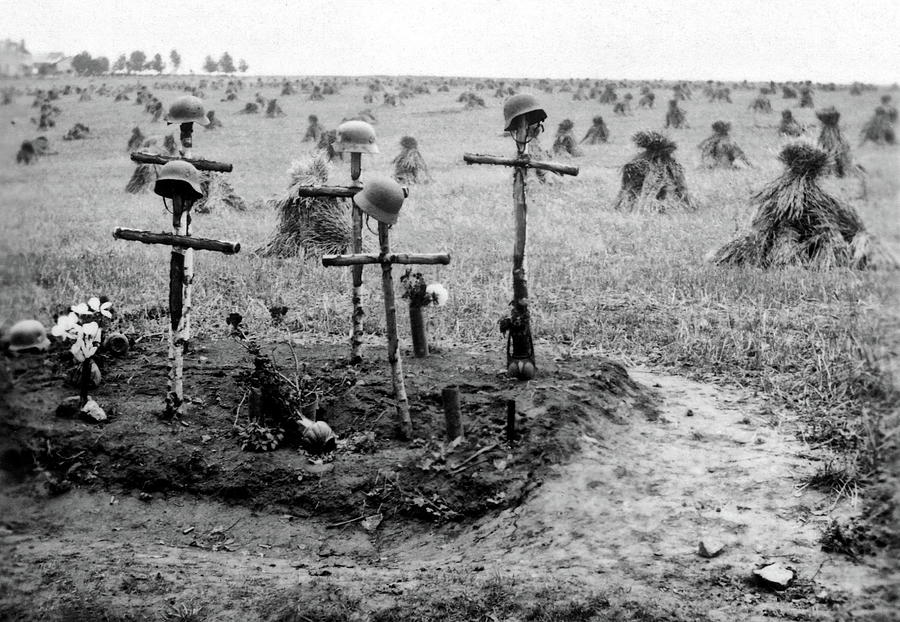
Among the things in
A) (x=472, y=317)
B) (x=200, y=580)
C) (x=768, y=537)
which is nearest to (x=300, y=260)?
(x=472, y=317)

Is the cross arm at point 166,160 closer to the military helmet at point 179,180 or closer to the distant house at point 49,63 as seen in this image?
the military helmet at point 179,180

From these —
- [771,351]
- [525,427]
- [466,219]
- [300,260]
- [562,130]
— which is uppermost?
[562,130]

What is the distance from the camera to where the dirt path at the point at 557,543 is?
3.35m

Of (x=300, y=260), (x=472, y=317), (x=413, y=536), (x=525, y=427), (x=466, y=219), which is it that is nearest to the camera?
(x=413, y=536)

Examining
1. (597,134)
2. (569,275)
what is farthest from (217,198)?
(597,134)

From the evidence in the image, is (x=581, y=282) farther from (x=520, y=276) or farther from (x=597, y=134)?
(x=597, y=134)

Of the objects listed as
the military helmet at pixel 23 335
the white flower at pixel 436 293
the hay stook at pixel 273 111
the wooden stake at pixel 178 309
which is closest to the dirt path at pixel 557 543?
the military helmet at pixel 23 335

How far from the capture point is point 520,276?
5660 mm

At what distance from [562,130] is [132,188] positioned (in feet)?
39.4

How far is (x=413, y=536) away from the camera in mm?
4215

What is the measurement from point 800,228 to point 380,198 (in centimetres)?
697

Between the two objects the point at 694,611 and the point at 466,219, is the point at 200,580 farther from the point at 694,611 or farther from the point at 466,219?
the point at 466,219

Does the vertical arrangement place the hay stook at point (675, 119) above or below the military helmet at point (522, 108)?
above

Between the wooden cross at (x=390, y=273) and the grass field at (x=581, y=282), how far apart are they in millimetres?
1769
